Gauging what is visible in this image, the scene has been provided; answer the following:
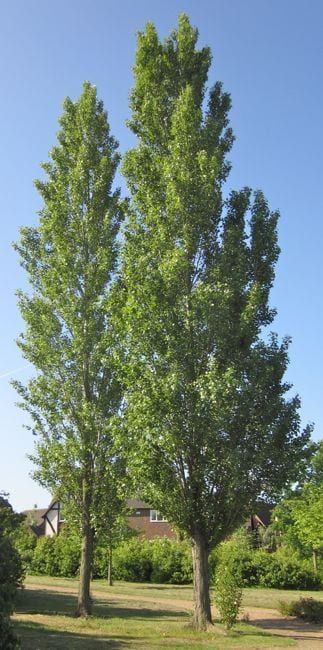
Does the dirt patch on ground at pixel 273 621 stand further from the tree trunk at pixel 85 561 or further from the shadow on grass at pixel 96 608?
the tree trunk at pixel 85 561

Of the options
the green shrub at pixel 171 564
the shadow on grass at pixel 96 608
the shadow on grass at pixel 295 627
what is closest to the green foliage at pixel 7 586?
the shadow on grass at pixel 96 608

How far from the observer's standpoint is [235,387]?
14305mm

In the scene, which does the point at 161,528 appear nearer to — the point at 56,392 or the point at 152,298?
the point at 56,392

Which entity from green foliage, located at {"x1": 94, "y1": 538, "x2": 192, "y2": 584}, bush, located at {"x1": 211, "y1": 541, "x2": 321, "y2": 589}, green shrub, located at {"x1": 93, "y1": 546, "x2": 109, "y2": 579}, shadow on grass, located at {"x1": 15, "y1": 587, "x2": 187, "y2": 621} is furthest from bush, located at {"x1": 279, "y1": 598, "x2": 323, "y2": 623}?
green shrub, located at {"x1": 93, "y1": 546, "x2": 109, "y2": 579}

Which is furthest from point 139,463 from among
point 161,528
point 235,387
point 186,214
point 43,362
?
point 161,528

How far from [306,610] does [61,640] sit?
10.7 meters

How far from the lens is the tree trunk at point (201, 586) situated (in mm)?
14906

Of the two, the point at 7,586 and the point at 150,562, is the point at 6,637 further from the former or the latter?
the point at 150,562

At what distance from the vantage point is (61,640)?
12453 mm

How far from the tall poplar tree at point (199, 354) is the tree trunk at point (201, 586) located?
0.11 ft

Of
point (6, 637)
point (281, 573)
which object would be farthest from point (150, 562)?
point (6, 637)

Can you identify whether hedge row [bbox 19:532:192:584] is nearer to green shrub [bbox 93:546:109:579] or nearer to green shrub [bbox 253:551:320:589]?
green shrub [bbox 93:546:109:579]

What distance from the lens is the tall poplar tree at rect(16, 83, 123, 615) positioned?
59.3 ft

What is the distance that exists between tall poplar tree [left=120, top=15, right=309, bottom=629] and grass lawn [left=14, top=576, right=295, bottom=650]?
1303 millimetres
